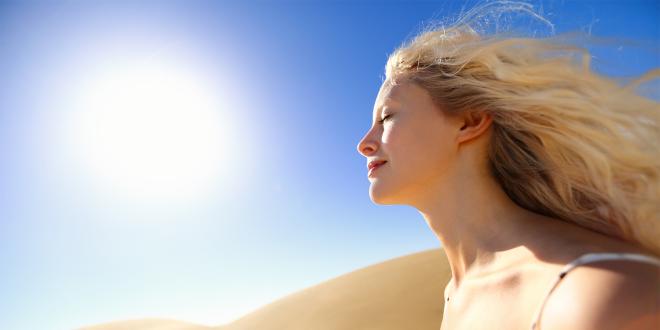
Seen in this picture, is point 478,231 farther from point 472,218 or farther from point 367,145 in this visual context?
point 367,145

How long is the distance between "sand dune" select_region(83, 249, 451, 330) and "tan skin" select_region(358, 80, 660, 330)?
14513 mm

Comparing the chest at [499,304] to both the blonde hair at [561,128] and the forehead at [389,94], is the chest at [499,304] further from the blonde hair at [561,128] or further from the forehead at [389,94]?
the forehead at [389,94]

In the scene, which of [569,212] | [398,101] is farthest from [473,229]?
[398,101]

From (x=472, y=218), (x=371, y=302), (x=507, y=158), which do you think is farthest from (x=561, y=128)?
(x=371, y=302)

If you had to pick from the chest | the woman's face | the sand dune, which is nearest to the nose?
the woman's face

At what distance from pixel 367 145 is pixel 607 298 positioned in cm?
136

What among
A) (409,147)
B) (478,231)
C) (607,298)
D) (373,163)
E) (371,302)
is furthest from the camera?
(371,302)

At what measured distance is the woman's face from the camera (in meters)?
2.38

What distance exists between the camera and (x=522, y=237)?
2.06 meters

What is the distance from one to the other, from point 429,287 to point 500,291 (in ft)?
61.6

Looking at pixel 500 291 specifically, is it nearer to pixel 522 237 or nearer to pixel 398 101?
pixel 522 237

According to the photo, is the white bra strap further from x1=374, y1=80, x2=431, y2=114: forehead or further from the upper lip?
x1=374, y1=80, x2=431, y2=114: forehead

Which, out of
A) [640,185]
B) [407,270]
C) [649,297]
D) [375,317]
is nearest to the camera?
[649,297]

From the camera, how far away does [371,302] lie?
68.6 ft
